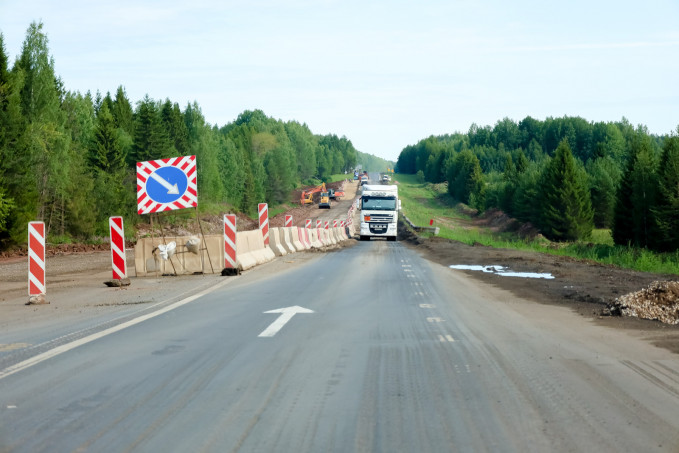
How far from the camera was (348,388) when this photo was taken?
5605 millimetres

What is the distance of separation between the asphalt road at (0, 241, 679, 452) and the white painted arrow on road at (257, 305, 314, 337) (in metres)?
0.05

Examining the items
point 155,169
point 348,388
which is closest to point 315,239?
point 155,169

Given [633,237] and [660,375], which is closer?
[660,375]

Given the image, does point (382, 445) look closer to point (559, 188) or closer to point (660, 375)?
point (660, 375)

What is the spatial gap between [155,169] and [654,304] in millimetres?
12439

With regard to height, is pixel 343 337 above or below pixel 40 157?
below

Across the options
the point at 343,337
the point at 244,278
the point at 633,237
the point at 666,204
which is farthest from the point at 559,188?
the point at 343,337

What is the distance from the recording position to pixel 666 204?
55375mm

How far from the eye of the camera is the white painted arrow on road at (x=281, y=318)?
855 centimetres

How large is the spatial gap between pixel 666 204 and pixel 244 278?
158 feet

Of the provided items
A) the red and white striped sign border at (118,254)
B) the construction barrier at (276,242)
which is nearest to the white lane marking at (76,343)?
the red and white striped sign border at (118,254)

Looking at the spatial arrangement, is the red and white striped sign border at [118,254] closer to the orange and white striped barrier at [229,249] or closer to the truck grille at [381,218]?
the orange and white striped barrier at [229,249]

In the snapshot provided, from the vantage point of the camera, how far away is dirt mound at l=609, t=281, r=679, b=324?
31.9 feet

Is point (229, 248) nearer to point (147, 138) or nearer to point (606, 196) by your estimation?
point (147, 138)
